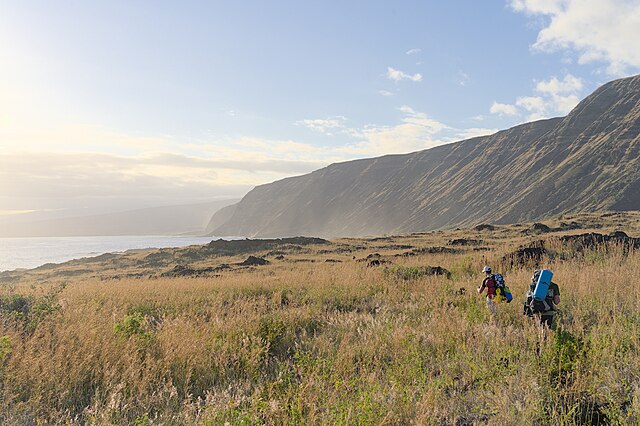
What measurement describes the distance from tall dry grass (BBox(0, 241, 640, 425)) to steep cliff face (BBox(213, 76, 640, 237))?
324ft

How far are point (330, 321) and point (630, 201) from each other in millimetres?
103064

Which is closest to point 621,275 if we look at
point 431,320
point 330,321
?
point 431,320

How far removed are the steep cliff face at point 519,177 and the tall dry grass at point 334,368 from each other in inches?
3893

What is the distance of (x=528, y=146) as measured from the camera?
135 meters

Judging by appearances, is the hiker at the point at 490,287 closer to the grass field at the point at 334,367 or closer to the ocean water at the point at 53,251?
the grass field at the point at 334,367

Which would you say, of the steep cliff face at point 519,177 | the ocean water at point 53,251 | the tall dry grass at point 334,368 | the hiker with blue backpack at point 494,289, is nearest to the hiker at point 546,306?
the tall dry grass at point 334,368

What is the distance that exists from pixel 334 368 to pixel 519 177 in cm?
13180

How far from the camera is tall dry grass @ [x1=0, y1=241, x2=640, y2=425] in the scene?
3107 millimetres

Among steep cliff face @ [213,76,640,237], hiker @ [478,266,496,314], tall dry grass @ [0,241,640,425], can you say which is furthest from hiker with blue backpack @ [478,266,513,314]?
steep cliff face @ [213,76,640,237]

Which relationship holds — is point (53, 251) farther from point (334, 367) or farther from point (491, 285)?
point (491, 285)

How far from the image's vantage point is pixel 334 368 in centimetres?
404

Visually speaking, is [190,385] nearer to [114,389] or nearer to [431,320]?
[114,389]

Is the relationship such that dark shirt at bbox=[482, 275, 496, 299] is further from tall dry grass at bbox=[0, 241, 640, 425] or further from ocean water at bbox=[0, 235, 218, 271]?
ocean water at bbox=[0, 235, 218, 271]

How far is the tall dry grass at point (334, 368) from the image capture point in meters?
3.11
